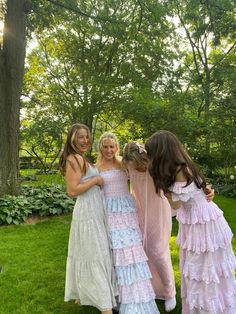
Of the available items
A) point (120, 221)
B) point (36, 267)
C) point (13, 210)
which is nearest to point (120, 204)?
point (120, 221)

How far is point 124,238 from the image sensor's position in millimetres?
2875

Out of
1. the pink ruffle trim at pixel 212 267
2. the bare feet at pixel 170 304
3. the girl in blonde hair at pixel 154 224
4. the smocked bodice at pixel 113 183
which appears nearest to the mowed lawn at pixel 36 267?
the bare feet at pixel 170 304

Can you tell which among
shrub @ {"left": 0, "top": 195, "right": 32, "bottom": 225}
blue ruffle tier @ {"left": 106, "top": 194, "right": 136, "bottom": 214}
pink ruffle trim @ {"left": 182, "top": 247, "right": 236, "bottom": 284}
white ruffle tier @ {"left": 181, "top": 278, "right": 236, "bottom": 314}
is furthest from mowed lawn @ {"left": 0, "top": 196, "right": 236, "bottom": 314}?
blue ruffle tier @ {"left": 106, "top": 194, "right": 136, "bottom": 214}

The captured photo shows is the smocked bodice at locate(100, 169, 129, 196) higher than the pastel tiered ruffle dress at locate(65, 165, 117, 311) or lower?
higher

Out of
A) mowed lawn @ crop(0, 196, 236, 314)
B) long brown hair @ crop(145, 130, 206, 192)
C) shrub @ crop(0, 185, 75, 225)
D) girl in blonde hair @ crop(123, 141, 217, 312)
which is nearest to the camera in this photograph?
long brown hair @ crop(145, 130, 206, 192)

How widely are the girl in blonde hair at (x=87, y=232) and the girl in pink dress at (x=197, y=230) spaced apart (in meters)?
0.64

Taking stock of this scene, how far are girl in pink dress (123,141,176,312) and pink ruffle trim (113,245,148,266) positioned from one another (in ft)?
0.90

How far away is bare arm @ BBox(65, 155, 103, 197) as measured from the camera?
2.85m

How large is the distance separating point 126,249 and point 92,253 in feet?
0.96

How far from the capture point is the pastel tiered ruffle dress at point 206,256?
2527 millimetres

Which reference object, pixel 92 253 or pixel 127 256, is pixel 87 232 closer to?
pixel 92 253

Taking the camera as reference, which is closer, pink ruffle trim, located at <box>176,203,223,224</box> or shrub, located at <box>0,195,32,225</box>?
pink ruffle trim, located at <box>176,203,223,224</box>

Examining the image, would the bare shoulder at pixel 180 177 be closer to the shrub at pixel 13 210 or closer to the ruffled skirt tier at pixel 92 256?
the ruffled skirt tier at pixel 92 256

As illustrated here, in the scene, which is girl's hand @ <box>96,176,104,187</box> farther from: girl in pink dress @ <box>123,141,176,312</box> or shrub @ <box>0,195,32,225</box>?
shrub @ <box>0,195,32,225</box>
